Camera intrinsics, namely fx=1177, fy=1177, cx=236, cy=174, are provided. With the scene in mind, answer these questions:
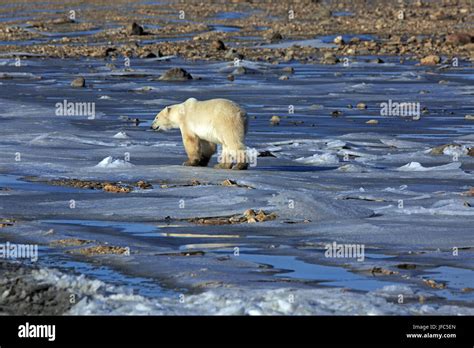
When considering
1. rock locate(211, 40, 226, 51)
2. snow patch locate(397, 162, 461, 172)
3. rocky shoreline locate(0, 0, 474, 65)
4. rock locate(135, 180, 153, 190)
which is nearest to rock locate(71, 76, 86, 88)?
rocky shoreline locate(0, 0, 474, 65)

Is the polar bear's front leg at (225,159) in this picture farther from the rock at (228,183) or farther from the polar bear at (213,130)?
the rock at (228,183)

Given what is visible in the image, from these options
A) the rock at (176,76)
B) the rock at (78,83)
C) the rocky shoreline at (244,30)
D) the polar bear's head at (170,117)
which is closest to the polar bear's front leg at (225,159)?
the polar bear's head at (170,117)

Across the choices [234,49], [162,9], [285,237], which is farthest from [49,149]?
[162,9]

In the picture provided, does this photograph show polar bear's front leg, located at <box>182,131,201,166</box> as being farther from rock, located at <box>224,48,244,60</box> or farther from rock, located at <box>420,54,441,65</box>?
rock, located at <box>224,48,244,60</box>

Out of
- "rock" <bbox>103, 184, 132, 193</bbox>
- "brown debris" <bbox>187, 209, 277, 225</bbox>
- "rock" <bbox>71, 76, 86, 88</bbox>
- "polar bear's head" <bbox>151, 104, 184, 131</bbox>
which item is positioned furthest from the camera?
"rock" <bbox>71, 76, 86, 88</bbox>

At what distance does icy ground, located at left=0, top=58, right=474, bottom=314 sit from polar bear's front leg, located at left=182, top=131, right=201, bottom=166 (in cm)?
30

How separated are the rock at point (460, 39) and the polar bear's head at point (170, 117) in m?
23.2

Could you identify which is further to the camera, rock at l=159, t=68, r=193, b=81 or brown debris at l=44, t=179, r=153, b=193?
rock at l=159, t=68, r=193, b=81

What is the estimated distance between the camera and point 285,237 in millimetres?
9727

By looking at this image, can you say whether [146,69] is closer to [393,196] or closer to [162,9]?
[393,196]

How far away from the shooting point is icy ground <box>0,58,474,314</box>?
777 cm

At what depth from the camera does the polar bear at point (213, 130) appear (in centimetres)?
1322
